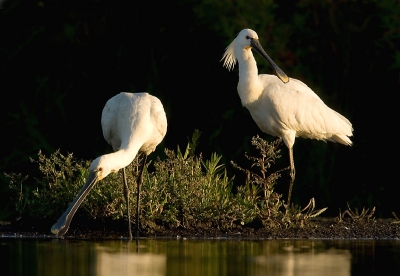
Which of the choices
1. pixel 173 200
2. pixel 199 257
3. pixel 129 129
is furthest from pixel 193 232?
pixel 199 257

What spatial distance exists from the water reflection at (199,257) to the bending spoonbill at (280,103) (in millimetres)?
2530

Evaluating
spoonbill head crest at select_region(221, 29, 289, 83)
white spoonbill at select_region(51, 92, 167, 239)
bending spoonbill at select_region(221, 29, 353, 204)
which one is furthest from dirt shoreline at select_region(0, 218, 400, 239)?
spoonbill head crest at select_region(221, 29, 289, 83)

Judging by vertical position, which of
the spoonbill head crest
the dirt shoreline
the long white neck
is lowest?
the dirt shoreline

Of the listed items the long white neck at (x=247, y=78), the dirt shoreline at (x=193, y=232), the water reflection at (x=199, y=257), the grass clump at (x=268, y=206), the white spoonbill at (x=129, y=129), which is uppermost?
the long white neck at (x=247, y=78)

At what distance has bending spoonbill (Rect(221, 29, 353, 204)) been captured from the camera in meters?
13.3

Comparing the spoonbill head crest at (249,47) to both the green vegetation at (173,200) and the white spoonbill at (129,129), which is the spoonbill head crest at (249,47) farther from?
the white spoonbill at (129,129)

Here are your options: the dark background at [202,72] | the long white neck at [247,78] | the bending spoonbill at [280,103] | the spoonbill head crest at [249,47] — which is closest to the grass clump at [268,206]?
the bending spoonbill at [280,103]

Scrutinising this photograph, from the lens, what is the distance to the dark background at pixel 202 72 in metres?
14.3

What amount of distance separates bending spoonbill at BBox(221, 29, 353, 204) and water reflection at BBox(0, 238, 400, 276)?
2.53 metres

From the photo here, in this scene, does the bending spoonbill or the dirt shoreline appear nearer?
the dirt shoreline

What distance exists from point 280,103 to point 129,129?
2.29m

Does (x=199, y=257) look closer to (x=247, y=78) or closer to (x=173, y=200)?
(x=173, y=200)

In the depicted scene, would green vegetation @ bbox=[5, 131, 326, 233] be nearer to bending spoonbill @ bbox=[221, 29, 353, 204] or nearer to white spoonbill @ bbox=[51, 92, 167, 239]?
white spoonbill @ bbox=[51, 92, 167, 239]

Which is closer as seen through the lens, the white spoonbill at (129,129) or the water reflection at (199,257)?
the water reflection at (199,257)
